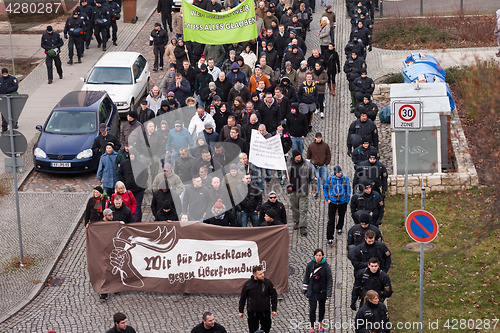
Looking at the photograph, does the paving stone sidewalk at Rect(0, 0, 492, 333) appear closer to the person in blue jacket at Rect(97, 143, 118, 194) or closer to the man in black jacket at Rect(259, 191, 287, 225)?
the man in black jacket at Rect(259, 191, 287, 225)

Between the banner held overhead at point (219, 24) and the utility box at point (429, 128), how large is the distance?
17.2 feet

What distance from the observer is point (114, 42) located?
32031mm

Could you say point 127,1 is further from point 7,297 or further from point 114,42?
point 7,297

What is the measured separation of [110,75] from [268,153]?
8.25 metres

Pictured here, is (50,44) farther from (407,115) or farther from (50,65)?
(407,115)

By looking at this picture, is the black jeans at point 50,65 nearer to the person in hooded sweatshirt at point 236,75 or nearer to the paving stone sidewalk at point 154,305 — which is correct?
the person in hooded sweatshirt at point 236,75

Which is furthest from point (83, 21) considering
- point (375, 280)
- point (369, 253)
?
point (375, 280)

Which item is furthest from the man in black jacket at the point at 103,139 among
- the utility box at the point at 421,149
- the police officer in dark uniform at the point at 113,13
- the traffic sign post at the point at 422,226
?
the police officer in dark uniform at the point at 113,13

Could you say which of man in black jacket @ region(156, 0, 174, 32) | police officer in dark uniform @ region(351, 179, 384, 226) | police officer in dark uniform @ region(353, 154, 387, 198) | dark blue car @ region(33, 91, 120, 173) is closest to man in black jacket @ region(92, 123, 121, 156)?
dark blue car @ region(33, 91, 120, 173)

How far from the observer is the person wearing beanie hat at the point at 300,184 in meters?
17.9

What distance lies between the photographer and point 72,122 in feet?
71.8

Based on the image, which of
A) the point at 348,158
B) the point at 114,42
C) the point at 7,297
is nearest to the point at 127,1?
the point at 114,42

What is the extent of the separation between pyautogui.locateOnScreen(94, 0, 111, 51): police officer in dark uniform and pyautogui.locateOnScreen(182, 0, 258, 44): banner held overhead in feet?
23.6

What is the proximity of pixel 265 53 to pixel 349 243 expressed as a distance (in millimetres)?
10934
